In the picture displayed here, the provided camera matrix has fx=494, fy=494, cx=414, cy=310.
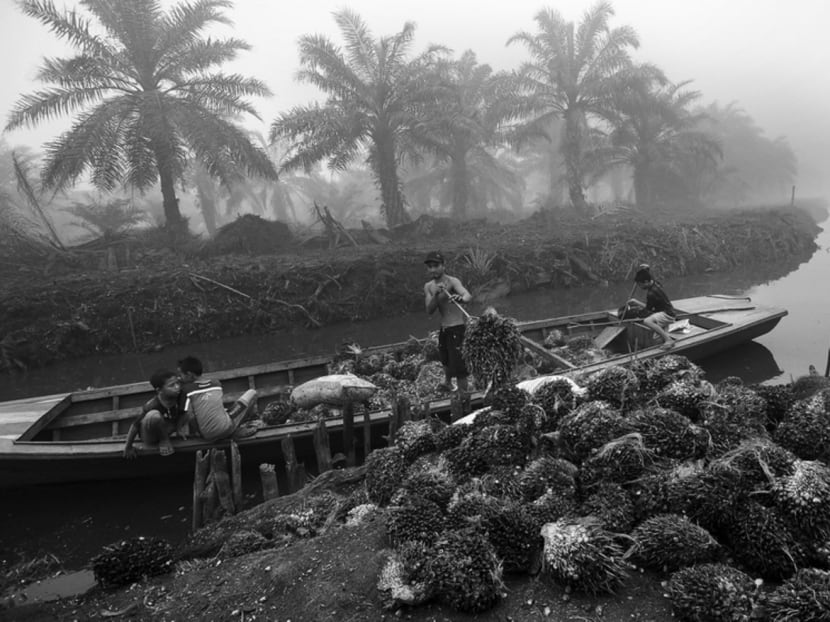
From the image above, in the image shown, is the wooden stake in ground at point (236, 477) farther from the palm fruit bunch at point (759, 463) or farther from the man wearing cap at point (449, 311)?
the palm fruit bunch at point (759, 463)

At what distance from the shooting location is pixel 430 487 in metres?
3.42

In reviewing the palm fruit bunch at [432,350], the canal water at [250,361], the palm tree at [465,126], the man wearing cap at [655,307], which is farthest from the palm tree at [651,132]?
the palm fruit bunch at [432,350]

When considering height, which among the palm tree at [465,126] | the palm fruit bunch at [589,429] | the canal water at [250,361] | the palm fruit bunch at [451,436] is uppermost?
the palm tree at [465,126]

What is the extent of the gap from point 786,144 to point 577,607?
52.4 meters

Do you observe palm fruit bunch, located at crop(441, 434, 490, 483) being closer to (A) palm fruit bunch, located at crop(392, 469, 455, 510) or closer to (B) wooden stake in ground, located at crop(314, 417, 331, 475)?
(A) palm fruit bunch, located at crop(392, 469, 455, 510)

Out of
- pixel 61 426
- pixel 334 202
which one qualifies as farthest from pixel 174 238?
A: pixel 334 202

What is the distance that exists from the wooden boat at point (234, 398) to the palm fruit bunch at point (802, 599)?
3.36 metres

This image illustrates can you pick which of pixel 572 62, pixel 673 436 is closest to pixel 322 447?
pixel 673 436

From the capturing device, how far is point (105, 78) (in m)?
14.9

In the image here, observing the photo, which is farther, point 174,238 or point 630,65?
point 630,65

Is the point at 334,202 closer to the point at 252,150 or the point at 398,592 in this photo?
the point at 252,150

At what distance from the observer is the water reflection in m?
11.1

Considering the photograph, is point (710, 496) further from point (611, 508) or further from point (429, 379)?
point (429, 379)

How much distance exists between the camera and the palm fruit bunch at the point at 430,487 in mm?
3359
